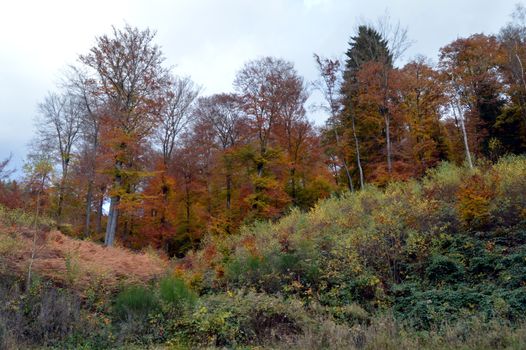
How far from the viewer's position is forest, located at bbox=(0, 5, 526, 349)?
23.1 feet

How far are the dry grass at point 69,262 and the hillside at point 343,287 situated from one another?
4 centimetres

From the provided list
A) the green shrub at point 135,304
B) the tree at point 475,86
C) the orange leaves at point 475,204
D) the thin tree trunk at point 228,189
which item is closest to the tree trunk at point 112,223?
the thin tree trunk at point 228,189

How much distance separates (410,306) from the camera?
761 centimetres

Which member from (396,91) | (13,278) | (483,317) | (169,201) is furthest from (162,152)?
(483,317)

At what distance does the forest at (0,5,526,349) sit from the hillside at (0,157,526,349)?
41mm

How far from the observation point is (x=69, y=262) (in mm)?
8453

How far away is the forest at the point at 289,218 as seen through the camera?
7.05m

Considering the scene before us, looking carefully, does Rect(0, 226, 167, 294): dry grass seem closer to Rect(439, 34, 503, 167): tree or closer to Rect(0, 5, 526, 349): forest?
Rect(0, 5, 526, 349): forest

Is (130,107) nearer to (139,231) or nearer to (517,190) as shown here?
(139,231)

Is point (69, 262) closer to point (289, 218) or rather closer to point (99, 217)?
point (289, 218)

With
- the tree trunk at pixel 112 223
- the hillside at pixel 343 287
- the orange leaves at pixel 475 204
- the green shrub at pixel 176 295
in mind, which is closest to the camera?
the hillside at pixel 343 287

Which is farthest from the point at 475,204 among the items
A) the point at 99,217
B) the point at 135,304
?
the point at 99,217

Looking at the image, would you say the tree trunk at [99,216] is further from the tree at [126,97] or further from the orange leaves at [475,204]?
the orange leaves at [475,204]

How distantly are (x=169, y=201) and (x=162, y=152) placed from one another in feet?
15.6
